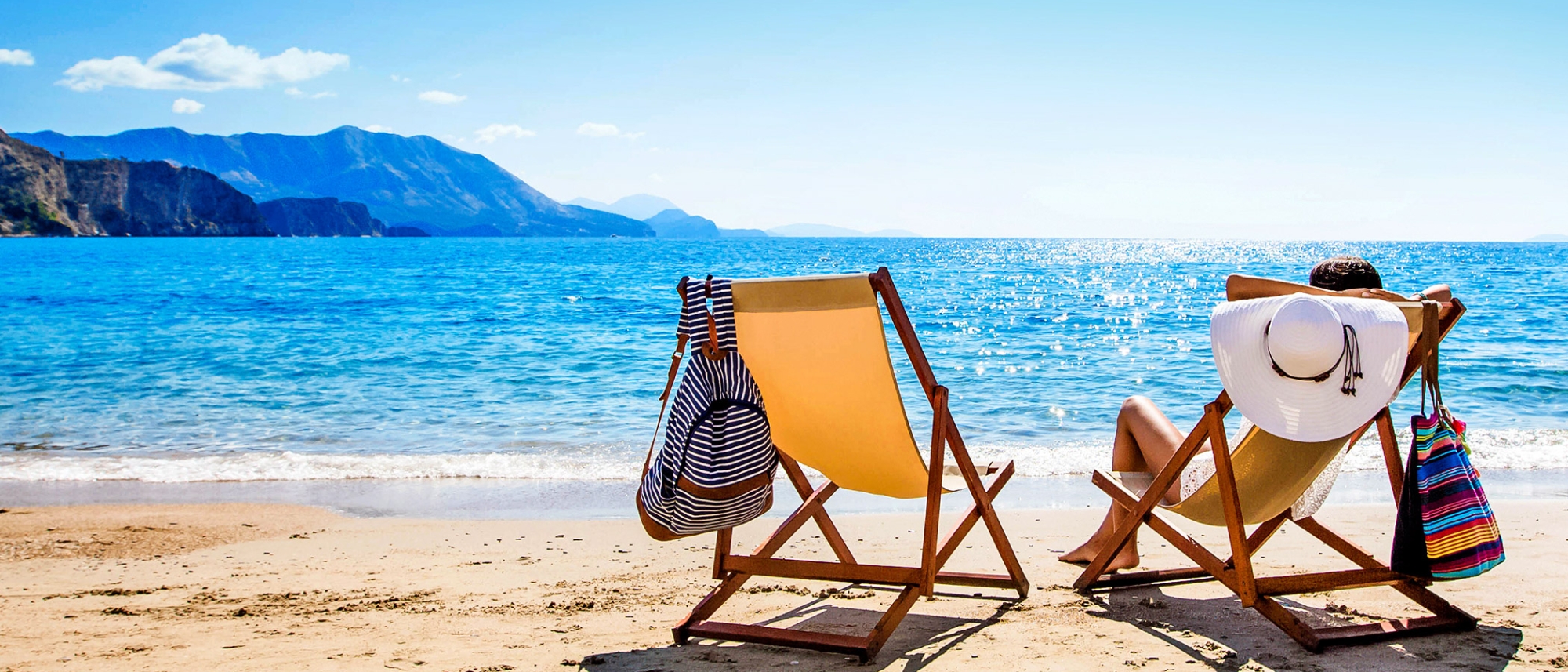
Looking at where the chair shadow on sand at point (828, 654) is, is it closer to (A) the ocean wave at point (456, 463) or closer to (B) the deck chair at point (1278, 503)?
(B) the deck chair at point (1278, 503)

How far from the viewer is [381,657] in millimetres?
2707

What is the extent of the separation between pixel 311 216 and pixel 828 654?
129788 mm

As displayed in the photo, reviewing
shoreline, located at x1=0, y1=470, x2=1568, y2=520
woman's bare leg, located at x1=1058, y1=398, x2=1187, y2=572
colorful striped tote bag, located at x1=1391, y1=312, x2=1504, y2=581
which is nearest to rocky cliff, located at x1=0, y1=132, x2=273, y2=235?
shoreline, located at x1=0, y1=470, x2=1568, y2=520

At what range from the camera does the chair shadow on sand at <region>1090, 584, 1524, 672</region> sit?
2541 mm

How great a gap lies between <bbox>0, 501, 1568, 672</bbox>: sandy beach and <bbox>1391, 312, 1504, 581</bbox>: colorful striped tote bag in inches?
11.0

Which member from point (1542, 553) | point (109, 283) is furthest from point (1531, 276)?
point (109, 283)

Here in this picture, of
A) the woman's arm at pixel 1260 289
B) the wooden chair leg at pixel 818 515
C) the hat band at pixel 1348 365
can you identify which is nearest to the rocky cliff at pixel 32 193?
the wooden chair leg at pixel 818 515

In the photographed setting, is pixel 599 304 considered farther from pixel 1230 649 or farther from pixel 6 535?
pixel 1230 649

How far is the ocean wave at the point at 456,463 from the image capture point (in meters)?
5.91

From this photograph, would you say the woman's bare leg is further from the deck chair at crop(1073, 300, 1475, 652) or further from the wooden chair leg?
the wooden chair leg

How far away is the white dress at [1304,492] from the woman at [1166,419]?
19 mm

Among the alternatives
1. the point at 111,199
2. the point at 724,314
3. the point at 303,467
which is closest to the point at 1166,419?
the point at 724,314

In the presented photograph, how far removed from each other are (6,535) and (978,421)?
6043 mm

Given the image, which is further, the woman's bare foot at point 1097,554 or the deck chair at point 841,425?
the woman's bare foot at point 1097,554
